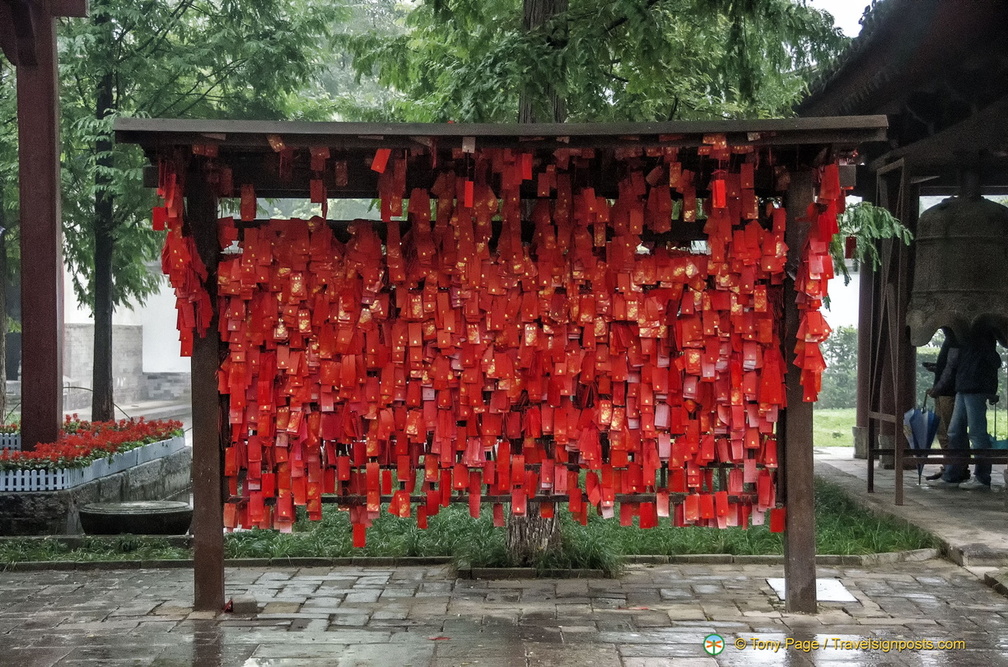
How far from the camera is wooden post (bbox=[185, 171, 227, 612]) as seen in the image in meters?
6.98

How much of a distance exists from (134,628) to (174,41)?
1210cm

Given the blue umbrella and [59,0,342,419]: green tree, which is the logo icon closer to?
the blue umbrella

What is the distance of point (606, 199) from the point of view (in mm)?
7184

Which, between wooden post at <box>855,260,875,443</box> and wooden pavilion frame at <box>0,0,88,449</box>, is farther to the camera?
wooden post at <box>855,260,875,443</box>

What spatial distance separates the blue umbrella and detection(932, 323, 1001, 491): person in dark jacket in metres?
0.30

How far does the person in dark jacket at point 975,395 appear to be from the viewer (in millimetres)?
12047

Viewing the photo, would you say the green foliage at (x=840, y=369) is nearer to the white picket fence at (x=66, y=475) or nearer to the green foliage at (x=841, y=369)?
the green foliage at (x=841, y=369)

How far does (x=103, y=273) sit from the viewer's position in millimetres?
15664

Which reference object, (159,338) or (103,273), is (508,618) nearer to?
(103,273)

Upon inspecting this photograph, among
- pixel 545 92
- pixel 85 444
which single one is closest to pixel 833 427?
pixel 85 444

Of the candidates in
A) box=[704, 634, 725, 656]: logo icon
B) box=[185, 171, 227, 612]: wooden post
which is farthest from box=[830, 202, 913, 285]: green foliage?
box=[185, 171, 227, 612]: wooden post

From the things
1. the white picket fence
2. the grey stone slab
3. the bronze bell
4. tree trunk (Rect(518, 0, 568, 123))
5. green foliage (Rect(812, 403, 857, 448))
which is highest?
tree trunk (Rect(518, 0, 568, 123))

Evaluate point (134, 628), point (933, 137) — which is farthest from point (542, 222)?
point (933, 137)

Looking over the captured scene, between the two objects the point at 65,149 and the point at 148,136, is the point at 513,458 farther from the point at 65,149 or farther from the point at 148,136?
the point at 65,149
